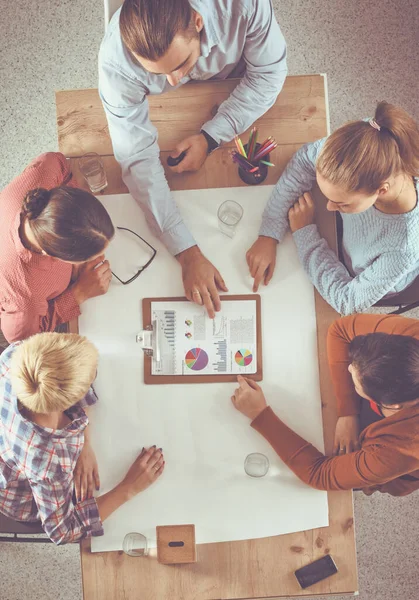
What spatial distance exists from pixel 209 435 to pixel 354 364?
1.34 ft

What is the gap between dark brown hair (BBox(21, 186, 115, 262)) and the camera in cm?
127

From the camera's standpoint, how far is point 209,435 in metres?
1.38

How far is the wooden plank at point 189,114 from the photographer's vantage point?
5.01 feet

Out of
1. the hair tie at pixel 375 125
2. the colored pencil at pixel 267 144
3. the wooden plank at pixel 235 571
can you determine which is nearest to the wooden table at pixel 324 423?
the wooden plank at pixel 235 571

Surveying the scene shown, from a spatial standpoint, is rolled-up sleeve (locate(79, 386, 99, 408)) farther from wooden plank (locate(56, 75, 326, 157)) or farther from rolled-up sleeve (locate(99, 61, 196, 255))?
wooden plank (locate(56, 75, 326, 157))

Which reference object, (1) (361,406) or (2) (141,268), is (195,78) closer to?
(2) (141,268)

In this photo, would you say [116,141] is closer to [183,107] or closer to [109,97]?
[109,97]

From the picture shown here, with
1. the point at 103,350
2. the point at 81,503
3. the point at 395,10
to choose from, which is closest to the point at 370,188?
the point at 103,350

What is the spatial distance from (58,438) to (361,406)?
0.79 meters

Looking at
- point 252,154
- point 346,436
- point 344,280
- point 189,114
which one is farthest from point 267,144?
point 346,436

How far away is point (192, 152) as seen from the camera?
4.87 ft

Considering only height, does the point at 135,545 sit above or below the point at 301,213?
below

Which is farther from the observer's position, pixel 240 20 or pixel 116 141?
pixel 116 141

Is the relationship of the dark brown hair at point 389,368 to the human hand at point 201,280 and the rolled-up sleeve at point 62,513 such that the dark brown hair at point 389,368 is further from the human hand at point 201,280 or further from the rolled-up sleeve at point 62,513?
the rolled-up sleeve at point 62,513
